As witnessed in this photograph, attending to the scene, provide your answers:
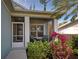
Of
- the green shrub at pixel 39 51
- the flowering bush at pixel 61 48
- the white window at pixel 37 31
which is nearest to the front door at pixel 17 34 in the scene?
the white window at pixel 37 31

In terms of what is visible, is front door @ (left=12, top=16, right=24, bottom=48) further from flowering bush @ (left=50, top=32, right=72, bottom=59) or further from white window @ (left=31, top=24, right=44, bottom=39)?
flowering bush @ (left=50, top=32, right=72, bottom=59)

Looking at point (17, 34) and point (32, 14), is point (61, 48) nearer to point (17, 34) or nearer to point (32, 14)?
point (32, 14)

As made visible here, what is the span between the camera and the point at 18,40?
15055 millimetres

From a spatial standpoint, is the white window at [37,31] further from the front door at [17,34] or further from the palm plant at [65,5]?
the palm plant at [65,5]

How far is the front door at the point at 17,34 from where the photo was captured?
589 inches

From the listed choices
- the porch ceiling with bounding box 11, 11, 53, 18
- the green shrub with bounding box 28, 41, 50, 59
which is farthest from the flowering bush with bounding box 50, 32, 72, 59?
the porch ceiling with bounding box 11, 11, 53, 18

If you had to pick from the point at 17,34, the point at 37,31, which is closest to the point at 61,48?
the point at 17,34

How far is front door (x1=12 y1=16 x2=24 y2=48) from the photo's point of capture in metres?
15.0

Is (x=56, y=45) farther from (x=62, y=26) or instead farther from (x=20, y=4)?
(x=62, y=26)

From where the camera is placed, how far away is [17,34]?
1513cm

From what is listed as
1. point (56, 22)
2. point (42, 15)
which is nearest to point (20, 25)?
point (42, 15)

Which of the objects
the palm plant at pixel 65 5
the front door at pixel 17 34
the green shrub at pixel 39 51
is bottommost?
the green shrub at pixel 39 51

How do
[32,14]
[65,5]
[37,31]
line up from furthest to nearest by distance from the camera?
[37,31], [32,14], [65,5]

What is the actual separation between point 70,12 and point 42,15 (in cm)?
467
